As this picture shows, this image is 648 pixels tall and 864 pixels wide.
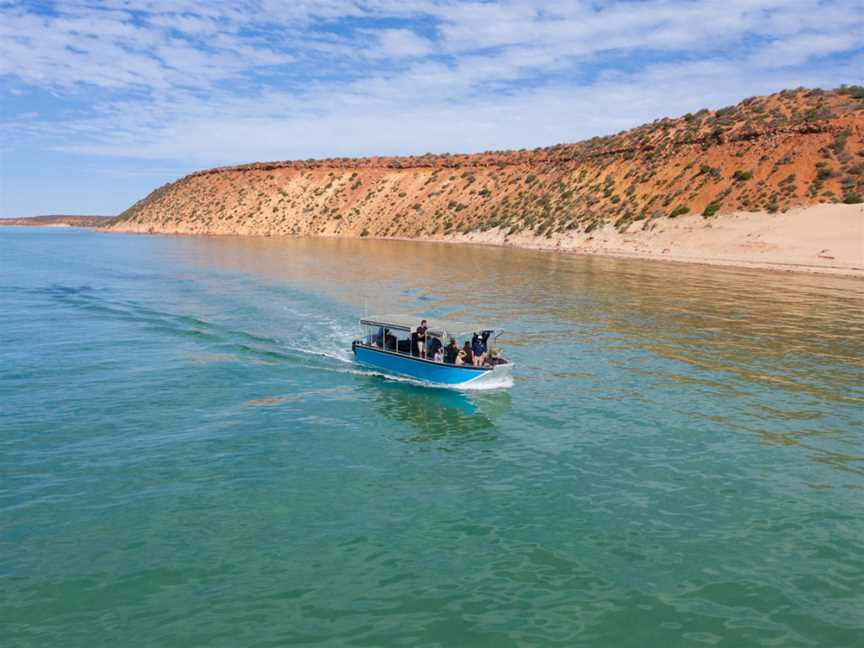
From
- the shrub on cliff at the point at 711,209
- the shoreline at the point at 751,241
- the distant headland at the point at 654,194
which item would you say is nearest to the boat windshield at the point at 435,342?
the shoreline at the point at 751,241

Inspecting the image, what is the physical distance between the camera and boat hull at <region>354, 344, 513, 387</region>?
2189cm

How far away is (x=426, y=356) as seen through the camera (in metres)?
23.6

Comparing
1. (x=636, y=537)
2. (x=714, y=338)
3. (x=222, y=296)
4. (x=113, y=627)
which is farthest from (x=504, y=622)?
(x=222, y=296)

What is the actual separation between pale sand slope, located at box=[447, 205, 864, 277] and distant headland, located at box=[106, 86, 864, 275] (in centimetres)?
14

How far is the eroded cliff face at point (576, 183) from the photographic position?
6800cm

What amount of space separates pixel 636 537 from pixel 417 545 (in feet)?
13.4

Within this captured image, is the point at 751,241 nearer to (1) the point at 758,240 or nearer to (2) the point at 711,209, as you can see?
(1) the point at 758,240

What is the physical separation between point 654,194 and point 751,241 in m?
18.2

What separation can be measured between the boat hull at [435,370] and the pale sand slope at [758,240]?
4301cm

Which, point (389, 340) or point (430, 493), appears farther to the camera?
point (389, 340)

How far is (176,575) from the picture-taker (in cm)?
1104

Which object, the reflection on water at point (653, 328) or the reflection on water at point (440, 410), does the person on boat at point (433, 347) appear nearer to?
the reflection on water at point (440, 410)

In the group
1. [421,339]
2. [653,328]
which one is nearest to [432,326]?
[421,339]

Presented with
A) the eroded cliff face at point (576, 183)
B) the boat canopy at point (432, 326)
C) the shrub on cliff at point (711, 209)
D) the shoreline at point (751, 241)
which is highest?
the eroded cliff face at point (576, 183)
